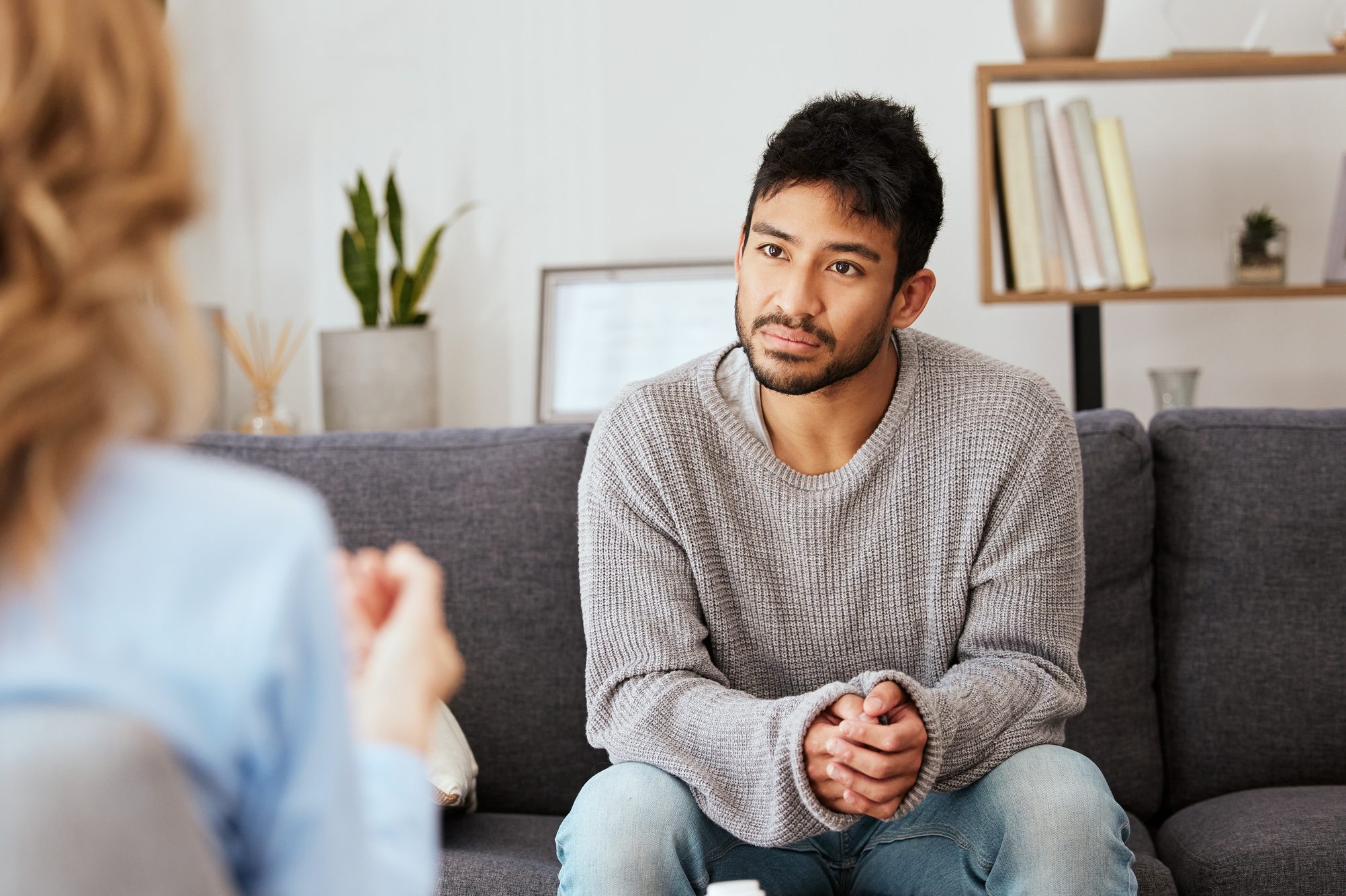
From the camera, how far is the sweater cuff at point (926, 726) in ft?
4.47

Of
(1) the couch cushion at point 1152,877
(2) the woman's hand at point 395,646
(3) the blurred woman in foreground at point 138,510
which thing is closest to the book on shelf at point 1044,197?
(1) the couch cushion at point 1152,877

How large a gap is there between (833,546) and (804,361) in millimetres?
234

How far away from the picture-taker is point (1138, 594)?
6.08 ft

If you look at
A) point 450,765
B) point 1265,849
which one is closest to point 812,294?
point 450,765

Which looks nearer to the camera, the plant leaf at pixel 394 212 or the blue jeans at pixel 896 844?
the blue jeans at pixel 896 844

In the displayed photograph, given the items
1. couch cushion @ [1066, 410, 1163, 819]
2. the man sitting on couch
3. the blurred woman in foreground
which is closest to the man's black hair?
the man sitting on couch

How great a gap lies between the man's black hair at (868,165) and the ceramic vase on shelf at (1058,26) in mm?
677

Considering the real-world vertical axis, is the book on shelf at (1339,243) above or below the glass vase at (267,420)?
above

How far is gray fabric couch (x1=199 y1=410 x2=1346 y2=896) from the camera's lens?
1.81 meters

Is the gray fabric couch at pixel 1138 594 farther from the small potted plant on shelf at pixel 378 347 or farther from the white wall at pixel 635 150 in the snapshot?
the white wall at pixel 635 150

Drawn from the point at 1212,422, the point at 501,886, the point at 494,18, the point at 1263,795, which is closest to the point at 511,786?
the point at 501,886

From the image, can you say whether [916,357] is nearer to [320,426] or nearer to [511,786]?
[511,786]

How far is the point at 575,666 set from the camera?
6.06 ft

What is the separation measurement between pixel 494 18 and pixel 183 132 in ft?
7.26
